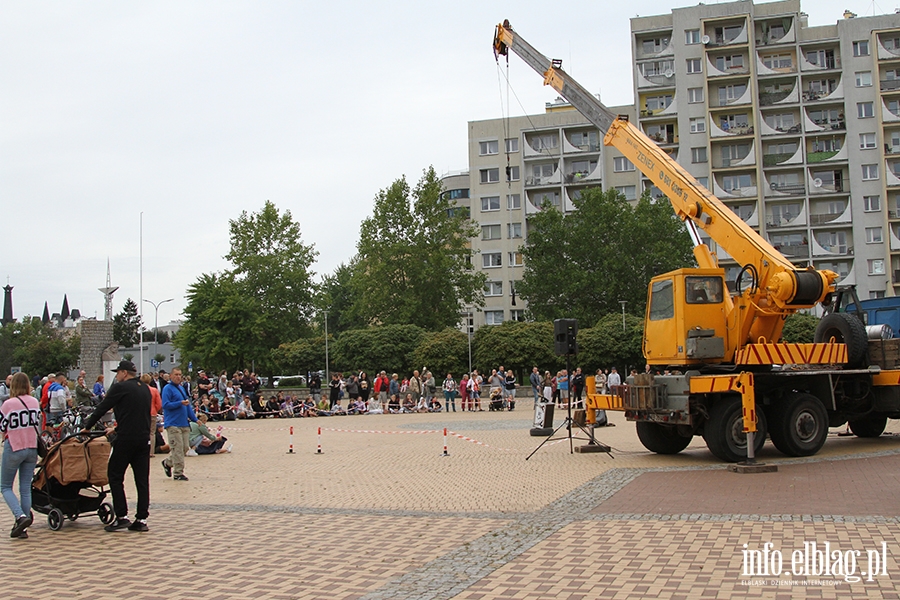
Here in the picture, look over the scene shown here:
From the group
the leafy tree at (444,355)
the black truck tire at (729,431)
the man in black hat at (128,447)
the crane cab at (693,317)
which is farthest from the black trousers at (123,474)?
the leafy tree at (444,355)

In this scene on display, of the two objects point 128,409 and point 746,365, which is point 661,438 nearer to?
point 746,365

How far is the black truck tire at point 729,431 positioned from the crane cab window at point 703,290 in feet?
6.14

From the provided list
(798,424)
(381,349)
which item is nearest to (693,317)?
(798,424)

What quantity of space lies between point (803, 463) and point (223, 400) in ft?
72.6

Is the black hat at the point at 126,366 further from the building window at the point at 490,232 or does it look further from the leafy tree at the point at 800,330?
the building window at the point at 490,232

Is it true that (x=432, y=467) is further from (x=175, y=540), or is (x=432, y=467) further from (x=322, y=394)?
(x=322, y=394)

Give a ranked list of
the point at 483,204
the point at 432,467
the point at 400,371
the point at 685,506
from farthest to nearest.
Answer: the point at 483,204 → the point at 400,371 → the point at 432,467 → the point at 685,506

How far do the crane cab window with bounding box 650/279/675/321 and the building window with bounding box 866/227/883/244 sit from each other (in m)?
54.5

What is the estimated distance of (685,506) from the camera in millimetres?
9750

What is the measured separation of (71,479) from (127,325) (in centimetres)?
12776

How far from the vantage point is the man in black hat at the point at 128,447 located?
9.09 metres

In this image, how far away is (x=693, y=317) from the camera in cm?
1487

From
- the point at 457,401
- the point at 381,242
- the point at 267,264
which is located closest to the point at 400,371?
the point at 457,401

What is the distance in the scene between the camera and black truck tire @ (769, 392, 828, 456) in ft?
47.0
